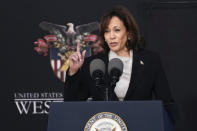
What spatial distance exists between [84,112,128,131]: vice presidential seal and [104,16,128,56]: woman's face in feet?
2.41

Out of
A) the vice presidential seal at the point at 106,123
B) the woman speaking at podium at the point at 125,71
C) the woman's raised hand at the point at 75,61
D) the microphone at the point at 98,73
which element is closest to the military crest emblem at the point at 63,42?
the woman speaking at podium at the point at 125,71

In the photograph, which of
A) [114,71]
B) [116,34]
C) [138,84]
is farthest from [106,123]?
[116,34]

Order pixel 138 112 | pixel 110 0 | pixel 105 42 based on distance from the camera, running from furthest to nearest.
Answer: pixel 110 0
pixel 105 42
pixel 138 112

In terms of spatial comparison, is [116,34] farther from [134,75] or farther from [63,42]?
[63,42]

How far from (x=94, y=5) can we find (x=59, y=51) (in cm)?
52

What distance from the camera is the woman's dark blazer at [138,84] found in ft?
7.97

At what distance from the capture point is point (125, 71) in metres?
2.56

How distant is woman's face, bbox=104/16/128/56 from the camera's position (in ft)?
8.32

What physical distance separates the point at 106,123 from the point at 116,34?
0.80 metres

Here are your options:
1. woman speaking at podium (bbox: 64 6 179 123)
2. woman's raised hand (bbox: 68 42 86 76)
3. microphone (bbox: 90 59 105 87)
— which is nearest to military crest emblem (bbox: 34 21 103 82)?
woman speaking at podium (bbox: 64 6 179 123)

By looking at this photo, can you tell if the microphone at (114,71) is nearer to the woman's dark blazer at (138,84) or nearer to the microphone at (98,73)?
the microphone at (98,73)

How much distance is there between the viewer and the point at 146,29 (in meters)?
3.87

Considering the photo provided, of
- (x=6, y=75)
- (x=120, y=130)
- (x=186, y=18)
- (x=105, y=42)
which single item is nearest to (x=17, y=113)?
(x=6, y=75)

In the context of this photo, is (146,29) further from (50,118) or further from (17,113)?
(50,118)
